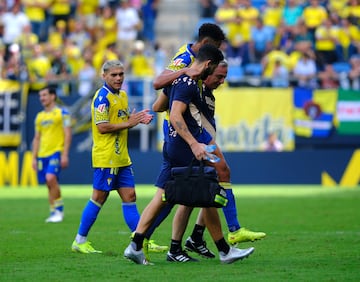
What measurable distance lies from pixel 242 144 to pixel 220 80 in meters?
14.9

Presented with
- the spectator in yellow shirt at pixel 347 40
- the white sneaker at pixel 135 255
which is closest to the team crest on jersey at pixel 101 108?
the white sneaker at pixel 135 255

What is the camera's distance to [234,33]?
28594mm

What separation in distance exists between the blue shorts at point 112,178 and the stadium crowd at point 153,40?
14.0 metres

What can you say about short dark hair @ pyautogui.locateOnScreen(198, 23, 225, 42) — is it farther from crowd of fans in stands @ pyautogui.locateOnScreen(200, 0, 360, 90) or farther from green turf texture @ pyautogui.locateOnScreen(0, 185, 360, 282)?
crowd of fans in stands @ pyautogui.locateOnScreen(200, 0, 360, 90)

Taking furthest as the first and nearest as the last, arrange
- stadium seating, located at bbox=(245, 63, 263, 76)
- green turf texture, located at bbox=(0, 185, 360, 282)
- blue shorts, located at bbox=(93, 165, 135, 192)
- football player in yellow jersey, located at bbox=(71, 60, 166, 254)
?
stadium seating, located at bbox=(245, 63, 263, 76) → blue shorts, located at bbox=(93, 165, 135, 192) → football player in yellow jersey, located at bbox=(71, 60, 166, 254) → green turf texture, located at bbox=(0, 185, 360, 282)

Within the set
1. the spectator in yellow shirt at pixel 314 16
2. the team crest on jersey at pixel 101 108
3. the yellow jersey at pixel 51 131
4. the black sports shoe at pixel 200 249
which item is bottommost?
the black sports shoe at pixel 200 249

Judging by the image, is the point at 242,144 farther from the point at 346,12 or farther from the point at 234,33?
the point at 346,12

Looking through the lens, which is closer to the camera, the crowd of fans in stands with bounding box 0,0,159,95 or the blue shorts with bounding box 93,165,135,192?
the blue shorts with bounding box 93,165,135,192

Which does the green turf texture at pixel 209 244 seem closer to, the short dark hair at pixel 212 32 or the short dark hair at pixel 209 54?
the short dark hair at pixel 209 54

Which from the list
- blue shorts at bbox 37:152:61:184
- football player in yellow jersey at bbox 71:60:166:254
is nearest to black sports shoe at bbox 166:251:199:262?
football player in yellow jersey at bbox 71:60:166:254

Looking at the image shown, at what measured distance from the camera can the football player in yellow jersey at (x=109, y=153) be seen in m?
11.3

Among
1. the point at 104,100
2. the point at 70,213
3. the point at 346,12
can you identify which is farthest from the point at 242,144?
the point at 104,100

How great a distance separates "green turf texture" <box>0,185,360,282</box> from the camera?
902cm

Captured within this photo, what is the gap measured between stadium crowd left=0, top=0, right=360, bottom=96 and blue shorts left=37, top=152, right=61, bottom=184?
32.3ft
